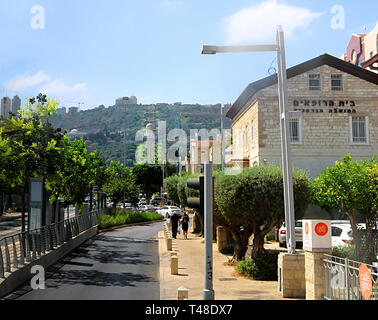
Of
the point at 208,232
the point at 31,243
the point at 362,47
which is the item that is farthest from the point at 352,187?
the point at 362,47

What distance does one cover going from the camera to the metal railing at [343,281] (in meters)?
Answer: 8.48

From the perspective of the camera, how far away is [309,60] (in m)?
29.1

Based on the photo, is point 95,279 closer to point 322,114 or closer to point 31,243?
point 31,243

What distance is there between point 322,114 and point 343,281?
21.7 metres

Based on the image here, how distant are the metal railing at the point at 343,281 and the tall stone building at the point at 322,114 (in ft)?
63.4

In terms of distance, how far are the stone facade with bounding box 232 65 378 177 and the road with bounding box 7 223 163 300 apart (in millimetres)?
10437

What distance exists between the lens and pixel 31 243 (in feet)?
53.1

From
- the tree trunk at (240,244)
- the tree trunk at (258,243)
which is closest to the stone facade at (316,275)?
the tree trunk at (258,243)

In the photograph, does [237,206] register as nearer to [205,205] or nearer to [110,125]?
[205,205]

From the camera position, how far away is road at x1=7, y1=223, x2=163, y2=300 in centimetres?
1273

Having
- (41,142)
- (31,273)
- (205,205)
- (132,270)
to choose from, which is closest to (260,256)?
(132,270)

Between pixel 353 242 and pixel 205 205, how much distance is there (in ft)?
44.5

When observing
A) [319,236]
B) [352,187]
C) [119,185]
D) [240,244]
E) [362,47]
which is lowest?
[240,244]

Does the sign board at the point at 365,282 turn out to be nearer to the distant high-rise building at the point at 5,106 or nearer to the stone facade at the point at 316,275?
the stone facade at the point at 316,275
